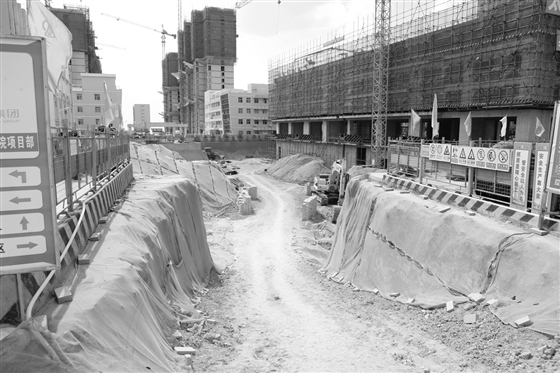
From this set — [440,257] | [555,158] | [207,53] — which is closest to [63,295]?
[440,257]

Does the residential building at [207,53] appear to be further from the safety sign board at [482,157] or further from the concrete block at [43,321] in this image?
the concrete block at [43,321]

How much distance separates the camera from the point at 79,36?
8856 cm

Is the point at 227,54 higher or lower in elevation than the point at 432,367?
higher

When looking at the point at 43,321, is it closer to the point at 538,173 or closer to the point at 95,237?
the point at 95,237

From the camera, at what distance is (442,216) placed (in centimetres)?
1120

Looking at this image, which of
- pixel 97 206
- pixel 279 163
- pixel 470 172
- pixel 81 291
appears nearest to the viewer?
pixel 81 291

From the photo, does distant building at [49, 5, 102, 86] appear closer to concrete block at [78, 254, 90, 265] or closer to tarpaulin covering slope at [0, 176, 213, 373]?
tarpaulin covering slope at [0, 176, 213, 373]

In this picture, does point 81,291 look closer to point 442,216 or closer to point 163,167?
point 442,216

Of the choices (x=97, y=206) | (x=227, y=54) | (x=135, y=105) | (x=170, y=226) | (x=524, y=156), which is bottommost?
(x=170, y=226)

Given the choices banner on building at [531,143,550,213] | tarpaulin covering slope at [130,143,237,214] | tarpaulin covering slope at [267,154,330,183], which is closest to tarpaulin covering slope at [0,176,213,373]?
banner on building at [531,143,550,213]

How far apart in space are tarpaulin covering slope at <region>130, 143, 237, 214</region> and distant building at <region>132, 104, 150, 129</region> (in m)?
53.3

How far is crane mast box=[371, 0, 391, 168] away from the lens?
1686 inches

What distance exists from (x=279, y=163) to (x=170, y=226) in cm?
4349

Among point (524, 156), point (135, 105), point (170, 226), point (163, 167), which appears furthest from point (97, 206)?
point (135, 105)
